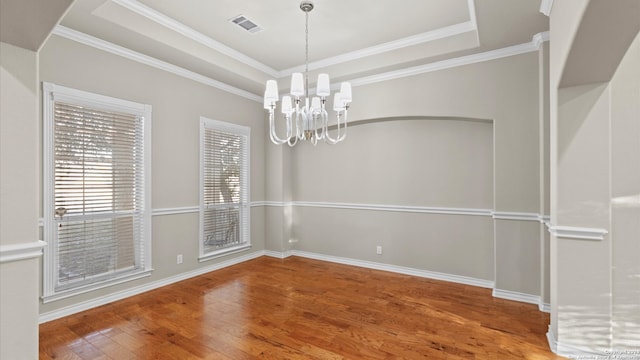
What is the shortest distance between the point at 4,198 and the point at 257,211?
400 centimetres

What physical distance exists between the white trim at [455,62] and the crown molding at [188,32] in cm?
153

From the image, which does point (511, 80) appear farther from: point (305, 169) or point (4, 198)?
point (4, 198)

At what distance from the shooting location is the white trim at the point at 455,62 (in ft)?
11.3

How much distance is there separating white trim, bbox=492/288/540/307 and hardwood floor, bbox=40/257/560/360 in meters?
0.09

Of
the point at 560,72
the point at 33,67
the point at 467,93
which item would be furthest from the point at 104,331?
the point at 467,93

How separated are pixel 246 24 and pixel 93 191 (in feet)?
8.13

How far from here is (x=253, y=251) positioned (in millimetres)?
5391

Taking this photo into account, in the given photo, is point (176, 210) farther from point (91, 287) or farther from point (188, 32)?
point (188, 32)

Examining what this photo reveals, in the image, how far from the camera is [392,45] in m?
4.00

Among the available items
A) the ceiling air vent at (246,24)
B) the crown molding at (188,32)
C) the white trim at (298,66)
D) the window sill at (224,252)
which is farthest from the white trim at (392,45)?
the window sill at (224,252)

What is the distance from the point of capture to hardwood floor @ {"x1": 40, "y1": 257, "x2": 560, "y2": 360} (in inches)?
96.8

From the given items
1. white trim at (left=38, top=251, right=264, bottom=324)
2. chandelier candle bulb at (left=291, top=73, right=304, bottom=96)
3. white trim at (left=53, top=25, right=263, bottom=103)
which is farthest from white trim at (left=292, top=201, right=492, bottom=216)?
chandelier candle bulb at (left=291, top=73, right=304, bottom=96)

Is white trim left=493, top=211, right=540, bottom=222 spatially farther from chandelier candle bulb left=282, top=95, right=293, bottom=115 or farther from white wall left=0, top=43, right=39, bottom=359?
white wall left=0, top=43, right=39, bottom=359

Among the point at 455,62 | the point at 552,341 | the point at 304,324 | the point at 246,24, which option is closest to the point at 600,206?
the point at 552,341
